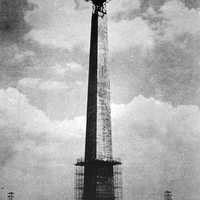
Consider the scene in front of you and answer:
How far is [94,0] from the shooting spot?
226 ft

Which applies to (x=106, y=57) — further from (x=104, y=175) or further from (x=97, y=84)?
(x=104, y=175)

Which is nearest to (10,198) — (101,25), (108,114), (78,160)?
(78,160)

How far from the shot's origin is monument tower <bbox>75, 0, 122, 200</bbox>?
58.5m

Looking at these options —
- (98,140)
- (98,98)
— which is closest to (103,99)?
(98,98)

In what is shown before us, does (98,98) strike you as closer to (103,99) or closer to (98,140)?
(103,99)

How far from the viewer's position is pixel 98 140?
195 feet

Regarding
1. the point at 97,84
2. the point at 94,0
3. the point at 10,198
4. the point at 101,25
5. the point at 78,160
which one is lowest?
the point at 10,198

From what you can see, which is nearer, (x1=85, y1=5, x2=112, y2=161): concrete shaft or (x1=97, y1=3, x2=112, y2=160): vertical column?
(x1=85, y1=5, x2=112, y2=161): concrete shaft

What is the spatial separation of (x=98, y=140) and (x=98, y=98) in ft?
24.9

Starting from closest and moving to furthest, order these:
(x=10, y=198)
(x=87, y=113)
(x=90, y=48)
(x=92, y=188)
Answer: (x=92, y=188), (x=87, y=113), (x=90, y=48), (x=10, y=198)

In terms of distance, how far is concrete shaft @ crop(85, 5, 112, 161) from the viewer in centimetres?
5962

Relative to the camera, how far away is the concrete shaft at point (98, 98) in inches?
2347

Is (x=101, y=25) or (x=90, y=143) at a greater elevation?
(x=101, y=25)

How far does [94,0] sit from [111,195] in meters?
38.0
